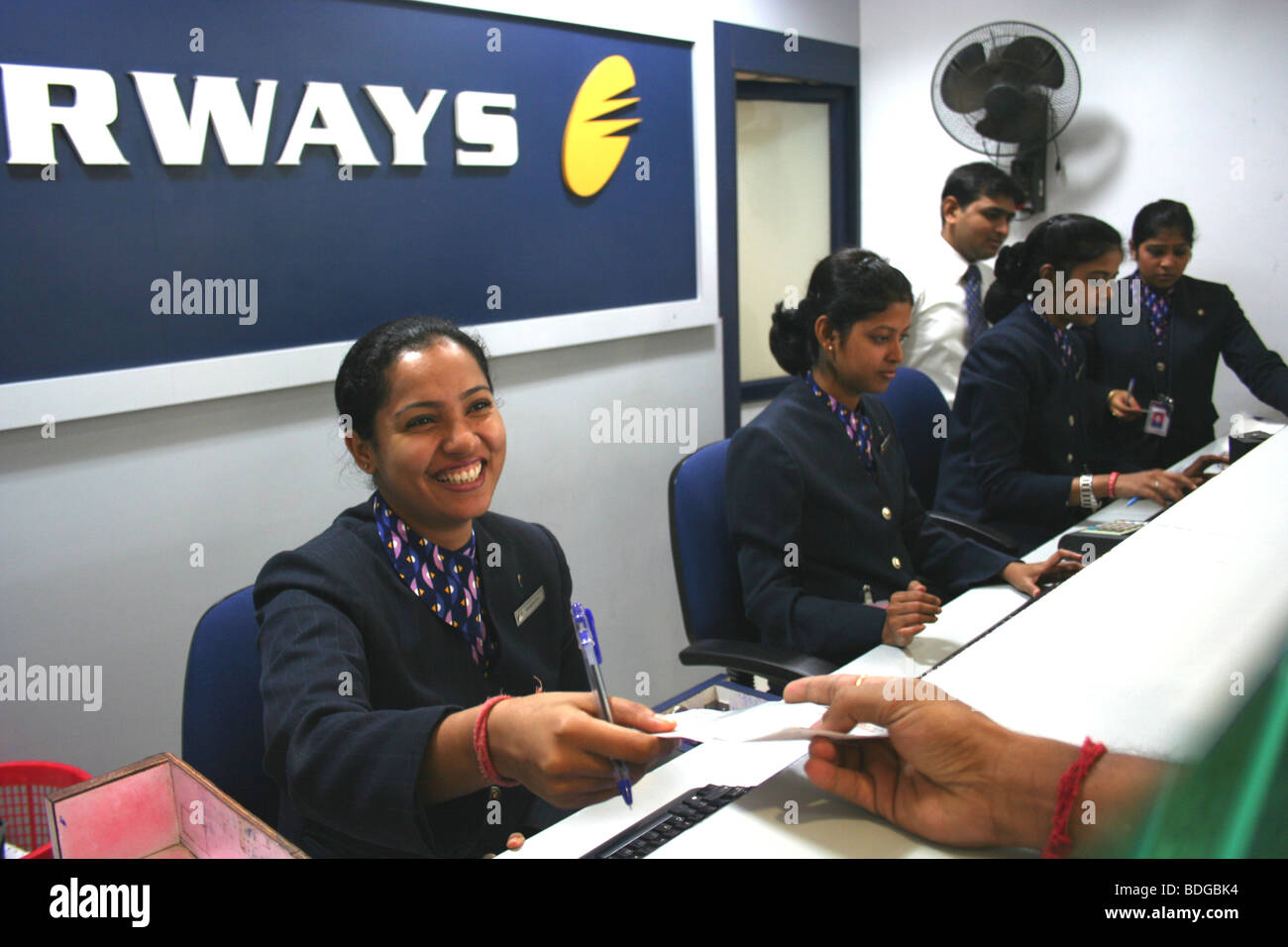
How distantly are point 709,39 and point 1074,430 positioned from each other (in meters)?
1.92

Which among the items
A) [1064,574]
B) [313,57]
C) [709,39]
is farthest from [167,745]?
[709,39]

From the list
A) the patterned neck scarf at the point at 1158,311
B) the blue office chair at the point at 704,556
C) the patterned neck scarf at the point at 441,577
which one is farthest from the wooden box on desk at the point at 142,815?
the patterned neck scarf at the point at 1158,311

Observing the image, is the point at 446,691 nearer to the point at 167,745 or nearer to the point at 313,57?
the point at 167,745

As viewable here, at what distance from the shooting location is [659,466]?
11.6ft

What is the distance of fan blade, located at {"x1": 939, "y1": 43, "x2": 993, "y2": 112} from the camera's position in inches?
146

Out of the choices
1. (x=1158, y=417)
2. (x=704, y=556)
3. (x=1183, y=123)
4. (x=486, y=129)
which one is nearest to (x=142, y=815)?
(x=704, y=556)

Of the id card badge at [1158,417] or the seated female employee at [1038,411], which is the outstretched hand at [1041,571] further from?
the id card badge at [1158,417]

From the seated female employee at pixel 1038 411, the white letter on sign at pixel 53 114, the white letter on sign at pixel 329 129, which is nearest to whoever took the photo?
the white letter on sign at pixel 53 114

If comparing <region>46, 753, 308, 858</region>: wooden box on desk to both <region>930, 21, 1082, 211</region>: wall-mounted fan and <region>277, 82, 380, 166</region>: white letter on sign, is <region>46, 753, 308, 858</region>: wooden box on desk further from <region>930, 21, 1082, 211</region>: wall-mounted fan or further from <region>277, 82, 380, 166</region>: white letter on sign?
<region>930, 21, 1082, 211</region>: wall-mounted fan

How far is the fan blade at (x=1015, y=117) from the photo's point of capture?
365 centimetres

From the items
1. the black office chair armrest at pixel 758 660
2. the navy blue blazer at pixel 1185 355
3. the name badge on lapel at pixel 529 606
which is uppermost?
the navy blue blazer at pixel 1185 355

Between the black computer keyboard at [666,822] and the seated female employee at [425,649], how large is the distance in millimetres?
72

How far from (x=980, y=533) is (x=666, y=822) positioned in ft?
5.80
